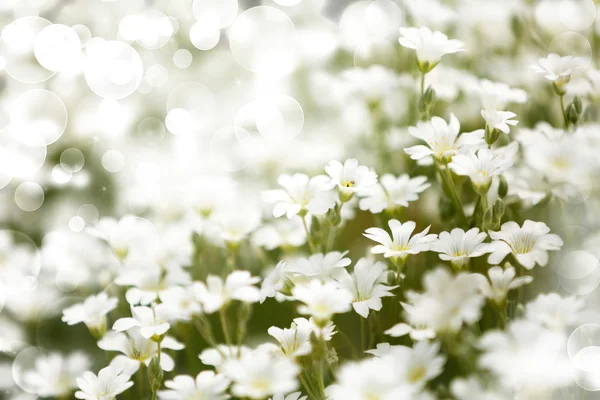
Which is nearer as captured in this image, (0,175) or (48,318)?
(48,318)

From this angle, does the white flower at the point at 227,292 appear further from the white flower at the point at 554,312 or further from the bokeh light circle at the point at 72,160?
the bokeh light circle at the point at 72,160

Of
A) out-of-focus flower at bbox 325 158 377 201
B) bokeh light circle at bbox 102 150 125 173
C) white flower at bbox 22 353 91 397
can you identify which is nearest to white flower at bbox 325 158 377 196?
out-of-focus flower at bbox 325 158 377 201

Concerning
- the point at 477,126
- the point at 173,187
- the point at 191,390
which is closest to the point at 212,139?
the point at 173,187

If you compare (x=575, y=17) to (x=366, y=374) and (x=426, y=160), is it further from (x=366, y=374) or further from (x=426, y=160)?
(x=366, y=374)

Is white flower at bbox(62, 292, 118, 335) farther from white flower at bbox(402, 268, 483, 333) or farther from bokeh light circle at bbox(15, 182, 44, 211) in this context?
bokeh light circle at bbox(15, 182, 44, 211)

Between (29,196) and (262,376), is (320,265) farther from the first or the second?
(29,196)

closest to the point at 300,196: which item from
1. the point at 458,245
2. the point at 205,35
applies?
the point at 458,245

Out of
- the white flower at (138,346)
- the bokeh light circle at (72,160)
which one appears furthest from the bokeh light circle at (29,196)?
the white flower at (138,346)

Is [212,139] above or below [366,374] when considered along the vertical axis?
below
